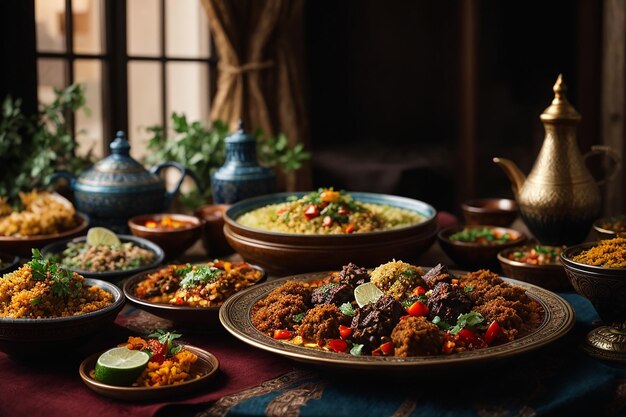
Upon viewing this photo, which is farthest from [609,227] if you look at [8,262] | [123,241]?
[8,262]

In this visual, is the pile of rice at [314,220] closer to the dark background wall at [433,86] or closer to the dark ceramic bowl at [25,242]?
the dark ceramic bowl at [25,242]

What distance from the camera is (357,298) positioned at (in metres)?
2.21

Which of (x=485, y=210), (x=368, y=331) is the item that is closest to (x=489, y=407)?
(x=368, y=331)

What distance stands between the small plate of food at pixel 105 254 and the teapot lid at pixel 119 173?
0.43m

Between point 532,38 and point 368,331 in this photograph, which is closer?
point 368,331

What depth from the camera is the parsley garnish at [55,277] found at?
7.35 ft

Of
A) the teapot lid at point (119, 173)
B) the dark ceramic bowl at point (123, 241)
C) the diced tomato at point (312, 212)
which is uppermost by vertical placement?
the teapot lid at point (119, 173)

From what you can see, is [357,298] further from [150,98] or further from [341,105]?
[341,105]

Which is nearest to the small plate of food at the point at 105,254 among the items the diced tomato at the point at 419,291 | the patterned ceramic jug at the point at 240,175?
the patterned ceramic jug at the point at 240,175

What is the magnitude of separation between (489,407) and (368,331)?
1.03 ft

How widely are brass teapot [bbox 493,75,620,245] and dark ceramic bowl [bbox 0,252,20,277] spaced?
1.72 metres

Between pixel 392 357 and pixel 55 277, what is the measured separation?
0.92 metres

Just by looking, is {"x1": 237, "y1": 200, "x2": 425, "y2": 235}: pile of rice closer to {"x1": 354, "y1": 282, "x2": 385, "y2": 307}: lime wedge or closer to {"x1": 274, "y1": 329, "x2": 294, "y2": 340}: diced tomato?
{"x1": 354, "y1": 282, "x2": 385, "y2": 307}: lime wedge

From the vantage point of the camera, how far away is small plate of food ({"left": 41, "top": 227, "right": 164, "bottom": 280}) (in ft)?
9.36
